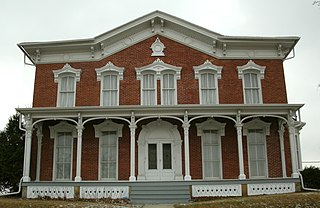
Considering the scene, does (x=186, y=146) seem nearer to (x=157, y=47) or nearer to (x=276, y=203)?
(x=276, y=203)

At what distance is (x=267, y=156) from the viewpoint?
19844mm

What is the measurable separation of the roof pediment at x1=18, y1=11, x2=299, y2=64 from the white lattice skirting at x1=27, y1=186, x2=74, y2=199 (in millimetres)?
7089

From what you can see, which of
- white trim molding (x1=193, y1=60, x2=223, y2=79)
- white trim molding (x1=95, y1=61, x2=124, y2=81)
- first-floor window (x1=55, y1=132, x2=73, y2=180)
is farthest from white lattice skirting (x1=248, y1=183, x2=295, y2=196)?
first-floor window (x1=55, y1=132, x2=73, y2=180)

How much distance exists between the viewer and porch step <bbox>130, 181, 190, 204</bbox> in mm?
16984

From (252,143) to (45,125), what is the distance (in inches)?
425

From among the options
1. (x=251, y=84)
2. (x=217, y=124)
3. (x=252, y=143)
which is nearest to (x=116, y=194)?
(x=217, y=124)

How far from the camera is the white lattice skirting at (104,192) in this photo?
17.4 metres

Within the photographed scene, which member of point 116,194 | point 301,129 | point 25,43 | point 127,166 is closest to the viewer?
point 116,194

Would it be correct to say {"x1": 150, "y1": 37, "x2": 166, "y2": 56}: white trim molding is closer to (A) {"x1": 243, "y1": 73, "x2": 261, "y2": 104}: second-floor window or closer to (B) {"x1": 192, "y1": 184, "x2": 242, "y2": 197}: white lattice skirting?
(A) {"x1": 243, "y1": 73, "x2": 261, "y2": 104}: second-floor window

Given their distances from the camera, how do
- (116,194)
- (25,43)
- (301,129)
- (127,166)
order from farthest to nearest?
(301,129) < (25,43) < (127,166) < (116,194)

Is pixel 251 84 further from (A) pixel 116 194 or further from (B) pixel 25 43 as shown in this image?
(B) pixel 25 43

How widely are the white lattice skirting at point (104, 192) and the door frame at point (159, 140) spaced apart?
2.11m

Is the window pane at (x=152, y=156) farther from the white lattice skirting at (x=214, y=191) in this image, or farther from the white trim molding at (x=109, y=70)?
the white trim molding at (x=109, y=70)

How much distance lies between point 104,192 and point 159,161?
11.3 ft
